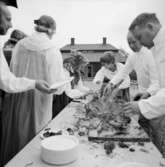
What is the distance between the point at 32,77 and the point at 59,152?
1.11 m

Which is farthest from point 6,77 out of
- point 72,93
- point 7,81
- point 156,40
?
point 156,40

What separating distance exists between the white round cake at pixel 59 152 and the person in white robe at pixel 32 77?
2.84 ft

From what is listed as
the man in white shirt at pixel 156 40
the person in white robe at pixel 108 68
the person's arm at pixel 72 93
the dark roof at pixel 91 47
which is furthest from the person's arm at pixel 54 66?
the dark roof at pixel 91 47

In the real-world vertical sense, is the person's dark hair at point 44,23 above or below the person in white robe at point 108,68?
above

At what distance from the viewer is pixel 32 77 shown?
5.81 ft

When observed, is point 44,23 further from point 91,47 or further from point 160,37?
point 91,47

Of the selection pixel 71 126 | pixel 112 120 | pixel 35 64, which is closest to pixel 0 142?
pixel 35 64

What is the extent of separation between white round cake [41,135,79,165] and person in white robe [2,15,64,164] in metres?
0.86

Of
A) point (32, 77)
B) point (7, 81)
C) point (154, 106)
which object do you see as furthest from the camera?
point (32, 77)

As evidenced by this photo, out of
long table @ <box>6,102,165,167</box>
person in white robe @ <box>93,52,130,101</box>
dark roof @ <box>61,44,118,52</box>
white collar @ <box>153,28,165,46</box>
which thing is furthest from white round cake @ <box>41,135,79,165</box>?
dark roof @ <box>61,44,118,52</box>

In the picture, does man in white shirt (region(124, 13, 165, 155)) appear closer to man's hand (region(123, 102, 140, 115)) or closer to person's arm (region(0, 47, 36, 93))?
man's hand (region(123, 102, 140, 115))

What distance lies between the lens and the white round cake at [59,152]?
0.75 meters

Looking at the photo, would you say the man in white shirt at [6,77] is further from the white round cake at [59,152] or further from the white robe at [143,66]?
the white robe at [143,66]

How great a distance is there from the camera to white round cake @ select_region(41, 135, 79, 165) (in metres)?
0.75
